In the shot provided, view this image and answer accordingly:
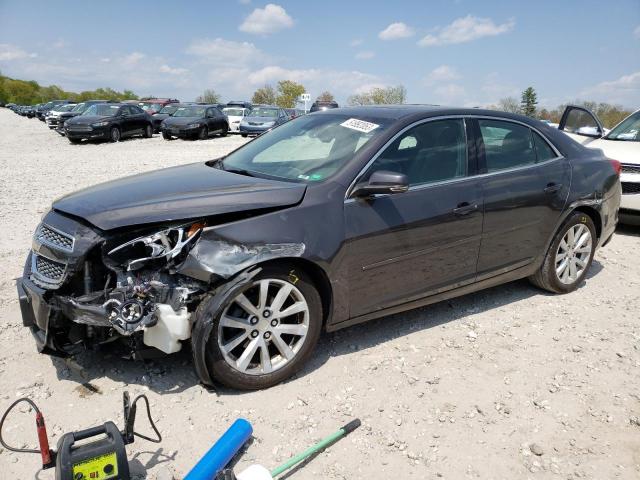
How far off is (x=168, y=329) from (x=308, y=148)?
1679mm

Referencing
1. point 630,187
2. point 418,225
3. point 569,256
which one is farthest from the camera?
point 630,187

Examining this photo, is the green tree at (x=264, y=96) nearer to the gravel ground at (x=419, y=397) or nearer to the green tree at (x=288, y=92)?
the green tree at (x=288, y=92)

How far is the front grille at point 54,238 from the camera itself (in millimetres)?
2912

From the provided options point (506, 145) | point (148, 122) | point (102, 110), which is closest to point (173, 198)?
point (506, 145)

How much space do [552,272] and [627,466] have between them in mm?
2225

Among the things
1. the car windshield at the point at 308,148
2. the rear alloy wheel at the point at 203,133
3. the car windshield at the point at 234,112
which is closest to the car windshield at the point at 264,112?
the rear alloy wheel at the point at 203,133

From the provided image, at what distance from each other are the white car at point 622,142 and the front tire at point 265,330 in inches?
196

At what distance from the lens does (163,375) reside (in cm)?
321

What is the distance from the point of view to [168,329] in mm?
2785

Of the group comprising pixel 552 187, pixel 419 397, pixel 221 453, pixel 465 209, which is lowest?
pixel 419 397

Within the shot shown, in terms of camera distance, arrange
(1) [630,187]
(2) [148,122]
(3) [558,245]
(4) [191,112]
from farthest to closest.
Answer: (2) [148,122] < (4) [191,112] < (1) [630,187] < (3) [558,245]

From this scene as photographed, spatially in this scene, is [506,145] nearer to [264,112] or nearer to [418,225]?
[418,225]

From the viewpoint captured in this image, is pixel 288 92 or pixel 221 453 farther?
pixel 288 92

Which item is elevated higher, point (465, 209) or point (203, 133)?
point (465, 209)
